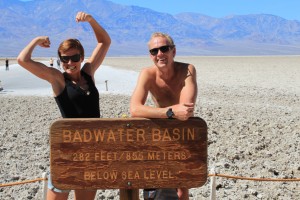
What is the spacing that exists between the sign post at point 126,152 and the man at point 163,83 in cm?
12

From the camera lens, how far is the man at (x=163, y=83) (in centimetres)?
262

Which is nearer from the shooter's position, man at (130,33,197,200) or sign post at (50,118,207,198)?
sign post at (50,118,207,198)

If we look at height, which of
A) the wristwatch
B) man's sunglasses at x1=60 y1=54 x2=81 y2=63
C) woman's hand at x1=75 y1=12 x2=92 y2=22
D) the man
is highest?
woman's hand at x1=75 y1=12 x2=92 y2=22

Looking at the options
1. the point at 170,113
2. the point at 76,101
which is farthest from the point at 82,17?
the point at 170,113

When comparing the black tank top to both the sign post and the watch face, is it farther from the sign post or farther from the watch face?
the watch face

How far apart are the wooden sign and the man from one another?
4.7 inches

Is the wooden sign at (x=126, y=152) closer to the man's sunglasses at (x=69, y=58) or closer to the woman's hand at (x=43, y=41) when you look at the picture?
the man's sunglasses at (x=69, y=58)

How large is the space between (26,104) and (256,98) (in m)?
9.19

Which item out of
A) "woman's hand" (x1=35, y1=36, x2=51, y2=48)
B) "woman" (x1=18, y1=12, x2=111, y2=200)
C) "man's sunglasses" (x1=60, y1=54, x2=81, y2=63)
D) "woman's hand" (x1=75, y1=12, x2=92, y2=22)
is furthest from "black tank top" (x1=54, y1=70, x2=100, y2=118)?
"woman's hand" (x1=75, y1=12, x2=92, y2=22)

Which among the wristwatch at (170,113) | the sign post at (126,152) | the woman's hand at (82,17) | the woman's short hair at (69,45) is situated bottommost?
the sign post at (126,152)

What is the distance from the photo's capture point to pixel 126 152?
8.19 feet

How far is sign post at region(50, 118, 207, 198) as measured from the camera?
8.07 ft

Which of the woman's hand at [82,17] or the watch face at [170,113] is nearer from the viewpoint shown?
the watch face at [170,113]

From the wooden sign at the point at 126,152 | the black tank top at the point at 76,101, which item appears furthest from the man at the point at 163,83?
the black tank top at the point at 76,101
